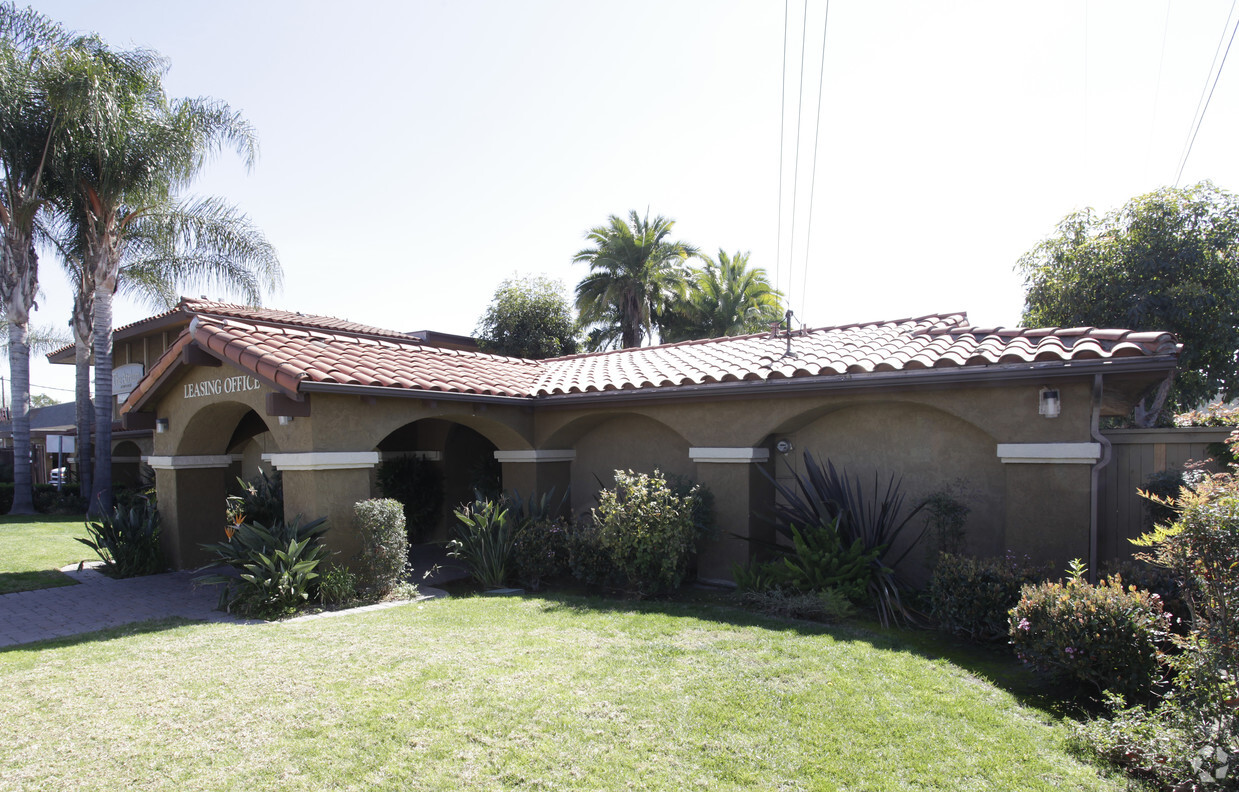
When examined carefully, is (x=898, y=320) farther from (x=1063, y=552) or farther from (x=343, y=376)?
(x=343, y=376)

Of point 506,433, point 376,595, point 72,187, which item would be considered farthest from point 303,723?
point 72,187

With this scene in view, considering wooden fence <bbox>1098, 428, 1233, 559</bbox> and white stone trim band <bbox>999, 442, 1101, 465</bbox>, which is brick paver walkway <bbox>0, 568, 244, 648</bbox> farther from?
wooden fence <bbox>1098, 428, 1233, 559</bbox>

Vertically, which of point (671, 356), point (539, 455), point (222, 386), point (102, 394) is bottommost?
point (539, 455)

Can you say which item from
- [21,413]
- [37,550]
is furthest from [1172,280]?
[21,413]

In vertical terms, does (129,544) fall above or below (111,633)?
above

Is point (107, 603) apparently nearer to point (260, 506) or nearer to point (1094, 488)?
point (260, 506)

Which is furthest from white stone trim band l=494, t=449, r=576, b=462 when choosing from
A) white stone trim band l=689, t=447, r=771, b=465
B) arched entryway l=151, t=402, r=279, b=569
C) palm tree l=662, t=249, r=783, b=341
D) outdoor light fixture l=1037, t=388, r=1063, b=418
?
palm tree l=662, t=249, r=783, b=341

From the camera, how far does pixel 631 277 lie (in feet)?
93.1

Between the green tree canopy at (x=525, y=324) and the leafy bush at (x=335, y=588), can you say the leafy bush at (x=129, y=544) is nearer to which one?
the leafy bush at (x=335, y=588)

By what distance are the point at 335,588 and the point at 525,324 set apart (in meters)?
19.1

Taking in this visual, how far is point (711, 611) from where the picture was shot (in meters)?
7.83

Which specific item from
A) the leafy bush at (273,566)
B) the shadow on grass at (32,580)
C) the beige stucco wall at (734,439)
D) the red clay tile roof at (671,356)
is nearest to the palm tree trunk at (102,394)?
the shadow on grass at (32,580)

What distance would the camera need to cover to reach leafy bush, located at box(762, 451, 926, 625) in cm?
768

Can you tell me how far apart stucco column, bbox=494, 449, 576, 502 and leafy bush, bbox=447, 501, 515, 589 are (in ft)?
4.89
